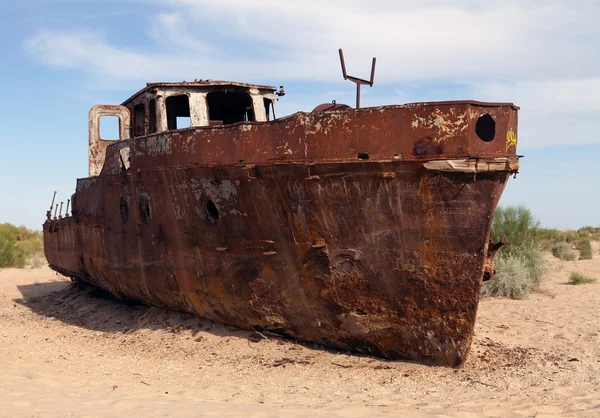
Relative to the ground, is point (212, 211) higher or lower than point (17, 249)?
higher

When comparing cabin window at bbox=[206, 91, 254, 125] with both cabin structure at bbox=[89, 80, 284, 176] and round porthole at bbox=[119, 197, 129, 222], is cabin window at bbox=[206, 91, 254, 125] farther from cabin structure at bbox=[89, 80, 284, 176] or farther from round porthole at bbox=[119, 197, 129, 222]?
round porthole at bbox=[119, 197, 129, 222]

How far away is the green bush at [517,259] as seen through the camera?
392 inches

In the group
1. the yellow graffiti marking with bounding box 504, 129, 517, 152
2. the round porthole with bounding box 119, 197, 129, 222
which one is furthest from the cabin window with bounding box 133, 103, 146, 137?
the yellow graffiti marking with bounding box 504, 129, 517, 152

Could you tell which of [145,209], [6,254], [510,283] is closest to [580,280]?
[510,283]

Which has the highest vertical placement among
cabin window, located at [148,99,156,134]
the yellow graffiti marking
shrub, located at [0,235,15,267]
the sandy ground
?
cabin window, located at [148,99,156,134]

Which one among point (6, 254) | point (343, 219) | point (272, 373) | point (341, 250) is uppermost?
point (343, 219)

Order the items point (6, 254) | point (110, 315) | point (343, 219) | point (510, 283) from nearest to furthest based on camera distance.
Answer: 1. point (343, 219)
2. point (110, 315)
3. point (510, 283)
4. point (6, 254)

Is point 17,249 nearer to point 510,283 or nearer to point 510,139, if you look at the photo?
point 510,283

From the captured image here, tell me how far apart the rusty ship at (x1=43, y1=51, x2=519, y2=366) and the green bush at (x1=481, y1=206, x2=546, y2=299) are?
4745 mm

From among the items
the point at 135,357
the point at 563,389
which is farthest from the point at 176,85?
the point at 563,389

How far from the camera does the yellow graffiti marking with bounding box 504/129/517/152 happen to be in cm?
507

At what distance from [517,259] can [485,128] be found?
6.35m

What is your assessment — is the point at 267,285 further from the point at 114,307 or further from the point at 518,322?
the point at 114,307

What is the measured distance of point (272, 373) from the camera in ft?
17.7
